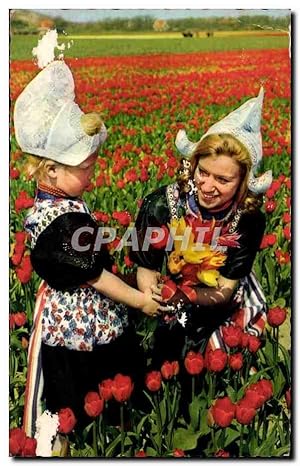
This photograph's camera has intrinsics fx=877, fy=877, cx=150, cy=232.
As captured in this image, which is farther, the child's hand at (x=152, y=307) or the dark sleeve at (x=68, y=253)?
the child's hand at (x=152, y=307)

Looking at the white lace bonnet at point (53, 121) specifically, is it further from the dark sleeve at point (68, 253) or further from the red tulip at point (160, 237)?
the red tulip at point (160, 237)

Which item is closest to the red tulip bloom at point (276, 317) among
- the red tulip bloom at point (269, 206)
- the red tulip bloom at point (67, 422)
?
the red tulip bloom at point (269, 206)

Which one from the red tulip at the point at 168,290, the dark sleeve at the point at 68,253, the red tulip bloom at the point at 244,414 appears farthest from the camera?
the red tulip at the point at 168,290

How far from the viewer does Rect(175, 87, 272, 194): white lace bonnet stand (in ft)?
9.22

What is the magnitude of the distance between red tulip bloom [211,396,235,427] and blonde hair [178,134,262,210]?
638 millimetres

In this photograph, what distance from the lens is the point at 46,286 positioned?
9.21 ft

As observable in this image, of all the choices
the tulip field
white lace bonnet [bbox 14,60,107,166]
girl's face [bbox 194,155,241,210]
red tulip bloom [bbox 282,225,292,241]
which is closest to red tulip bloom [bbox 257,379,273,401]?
the tulip field

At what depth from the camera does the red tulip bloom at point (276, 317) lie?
279 centimetres

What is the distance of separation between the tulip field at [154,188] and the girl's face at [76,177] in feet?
0.14

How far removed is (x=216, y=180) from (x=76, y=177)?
1.46ft

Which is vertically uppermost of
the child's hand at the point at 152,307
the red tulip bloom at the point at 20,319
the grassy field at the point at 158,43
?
the grassy field at the point at 158,43

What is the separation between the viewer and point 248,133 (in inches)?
111

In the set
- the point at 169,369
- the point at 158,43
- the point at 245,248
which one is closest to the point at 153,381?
the point at 169,369

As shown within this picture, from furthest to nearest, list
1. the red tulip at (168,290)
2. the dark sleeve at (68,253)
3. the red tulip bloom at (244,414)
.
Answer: the red tulip at (168,290) < the dark sleeve at (68,253) < the red tulip bloom at (244,414)
